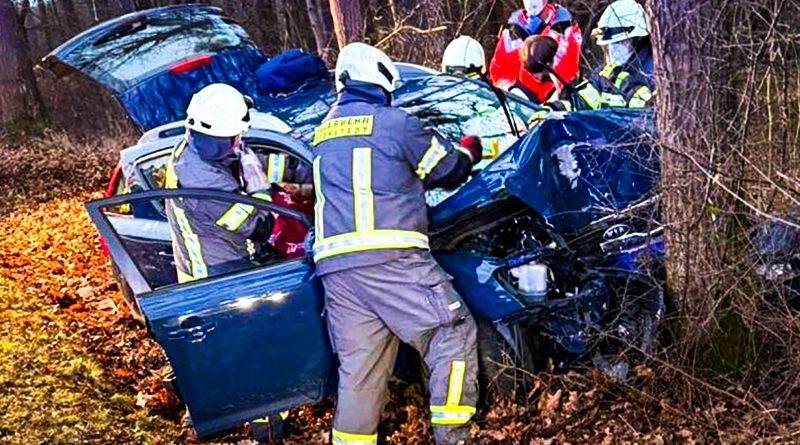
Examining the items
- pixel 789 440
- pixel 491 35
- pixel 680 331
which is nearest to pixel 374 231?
pixel 680 331

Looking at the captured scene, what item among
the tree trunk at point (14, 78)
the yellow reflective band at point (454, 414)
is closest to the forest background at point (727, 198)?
the yellow reflective band at point (454, 414)

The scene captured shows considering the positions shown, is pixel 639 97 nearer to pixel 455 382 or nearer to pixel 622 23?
pixel 622 23

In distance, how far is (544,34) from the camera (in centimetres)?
692

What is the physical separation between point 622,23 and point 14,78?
39.5ft

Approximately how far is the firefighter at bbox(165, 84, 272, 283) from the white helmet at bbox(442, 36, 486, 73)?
257 centimetres

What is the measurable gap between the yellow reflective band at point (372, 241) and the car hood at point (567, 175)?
291 millimetres

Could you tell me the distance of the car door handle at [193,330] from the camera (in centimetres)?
374

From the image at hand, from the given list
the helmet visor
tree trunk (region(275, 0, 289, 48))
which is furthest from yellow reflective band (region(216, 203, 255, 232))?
tree trunk (region(275, 0, 289, 48))

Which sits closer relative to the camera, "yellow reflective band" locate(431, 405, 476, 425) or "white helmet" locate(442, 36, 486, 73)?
"yellow reflective band" locate(431, 405, 476, 425)

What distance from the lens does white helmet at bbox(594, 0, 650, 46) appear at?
17.5 ft

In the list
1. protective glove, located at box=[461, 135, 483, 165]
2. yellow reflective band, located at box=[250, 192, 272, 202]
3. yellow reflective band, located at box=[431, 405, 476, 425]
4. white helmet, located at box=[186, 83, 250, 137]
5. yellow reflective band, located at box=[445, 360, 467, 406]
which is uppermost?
white helmet, located at box=[186, 83, 250, 137]

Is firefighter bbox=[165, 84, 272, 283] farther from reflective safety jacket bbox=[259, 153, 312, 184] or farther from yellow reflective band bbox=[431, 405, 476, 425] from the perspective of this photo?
yellow reflective band bbox=[431, 405, 476, 425]

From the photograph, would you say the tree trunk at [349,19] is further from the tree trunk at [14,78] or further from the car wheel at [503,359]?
the tree trunk at [14,78]

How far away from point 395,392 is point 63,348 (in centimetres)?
238
